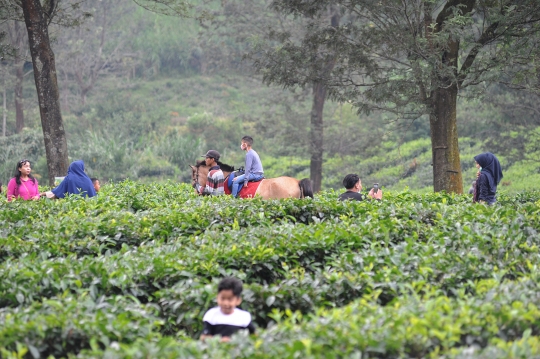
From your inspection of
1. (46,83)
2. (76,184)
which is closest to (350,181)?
(76,184)

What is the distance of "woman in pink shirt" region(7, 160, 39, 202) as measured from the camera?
11.9 meters

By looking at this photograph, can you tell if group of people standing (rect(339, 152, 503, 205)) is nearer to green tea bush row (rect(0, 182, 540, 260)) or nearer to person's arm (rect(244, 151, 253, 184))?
green tea bush row (rect(0, 182, 540, 260))

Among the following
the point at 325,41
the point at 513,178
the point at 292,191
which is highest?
the point at 325,41

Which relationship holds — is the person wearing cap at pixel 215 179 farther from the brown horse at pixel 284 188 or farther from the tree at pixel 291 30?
the tree at pixel 291 30

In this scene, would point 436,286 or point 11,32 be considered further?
point 11,32

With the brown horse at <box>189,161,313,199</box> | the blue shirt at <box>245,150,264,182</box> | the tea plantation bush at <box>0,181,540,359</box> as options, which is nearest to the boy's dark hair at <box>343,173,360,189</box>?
the brown horse at <box>189,161,313,199</box>

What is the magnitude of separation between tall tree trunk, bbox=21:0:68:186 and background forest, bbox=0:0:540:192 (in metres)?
2.60

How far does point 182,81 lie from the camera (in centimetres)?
4438

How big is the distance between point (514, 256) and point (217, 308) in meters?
2.91

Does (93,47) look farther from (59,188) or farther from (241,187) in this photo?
(241,187)

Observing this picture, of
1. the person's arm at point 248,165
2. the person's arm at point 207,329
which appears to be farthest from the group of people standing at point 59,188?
the person's arm at point 207,329

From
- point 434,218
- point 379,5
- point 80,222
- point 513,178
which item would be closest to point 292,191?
point 434,218

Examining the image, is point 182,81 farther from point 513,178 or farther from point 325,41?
point 325,41

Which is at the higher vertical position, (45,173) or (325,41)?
(325,41)
